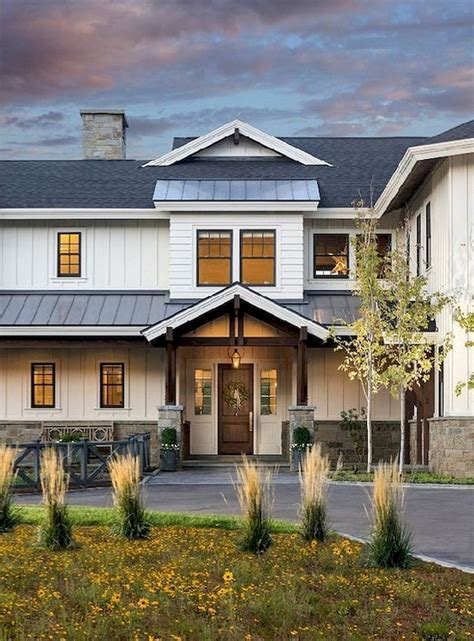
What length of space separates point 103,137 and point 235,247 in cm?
793

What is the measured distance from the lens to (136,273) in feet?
93.7

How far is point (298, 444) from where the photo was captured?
24562 millimetres

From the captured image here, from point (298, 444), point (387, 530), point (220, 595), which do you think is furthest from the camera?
point (298, 444)

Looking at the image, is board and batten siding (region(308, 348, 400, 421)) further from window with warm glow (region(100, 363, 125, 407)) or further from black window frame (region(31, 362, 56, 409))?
black window frame (region(31, 362, 56, 409))

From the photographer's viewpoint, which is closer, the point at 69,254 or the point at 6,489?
the point at 6,489

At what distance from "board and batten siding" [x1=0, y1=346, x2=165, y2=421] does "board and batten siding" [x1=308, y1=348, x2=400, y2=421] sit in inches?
150

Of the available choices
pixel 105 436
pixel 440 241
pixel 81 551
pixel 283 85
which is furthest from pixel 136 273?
pixel 81 551

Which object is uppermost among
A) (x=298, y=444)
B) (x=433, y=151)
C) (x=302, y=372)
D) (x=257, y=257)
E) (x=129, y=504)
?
(x=433, y=151)

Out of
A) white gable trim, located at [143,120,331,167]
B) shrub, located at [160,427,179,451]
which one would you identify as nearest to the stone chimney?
white gable trim, located at [143,120,331,167]

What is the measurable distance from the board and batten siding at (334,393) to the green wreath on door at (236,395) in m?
1.73

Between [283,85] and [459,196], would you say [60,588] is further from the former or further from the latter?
[283,85]

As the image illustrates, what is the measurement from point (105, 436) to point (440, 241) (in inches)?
387

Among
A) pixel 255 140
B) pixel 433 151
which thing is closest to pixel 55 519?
pixel 433 151

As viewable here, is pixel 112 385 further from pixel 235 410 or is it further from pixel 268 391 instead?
pixel 268 391
